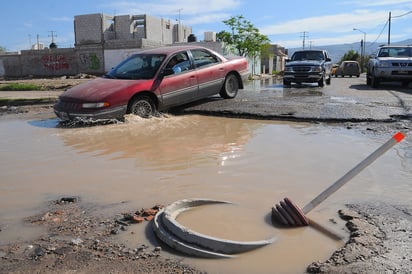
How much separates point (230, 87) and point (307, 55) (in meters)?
7.76

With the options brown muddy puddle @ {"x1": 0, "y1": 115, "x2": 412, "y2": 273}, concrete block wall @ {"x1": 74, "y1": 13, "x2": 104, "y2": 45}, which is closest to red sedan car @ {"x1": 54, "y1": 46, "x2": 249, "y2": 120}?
brown muddy puddle @ {"x1": 0, "y1": 115, "x2": 412, "y2": 273}

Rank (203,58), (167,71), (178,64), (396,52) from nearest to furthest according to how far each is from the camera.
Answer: (167,71), (178,64), (203,58), (396,52)

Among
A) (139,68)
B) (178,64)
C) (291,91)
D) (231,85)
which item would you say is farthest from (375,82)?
(139,68)

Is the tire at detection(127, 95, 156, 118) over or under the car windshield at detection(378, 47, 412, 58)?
under

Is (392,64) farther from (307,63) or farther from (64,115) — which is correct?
(64,115)

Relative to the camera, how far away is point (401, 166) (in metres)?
5.07

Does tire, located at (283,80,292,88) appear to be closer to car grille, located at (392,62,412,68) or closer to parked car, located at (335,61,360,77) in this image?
car grille, located at (392,62,412,68)

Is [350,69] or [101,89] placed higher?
[350,69]

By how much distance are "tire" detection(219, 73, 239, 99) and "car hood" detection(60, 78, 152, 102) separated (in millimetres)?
2656

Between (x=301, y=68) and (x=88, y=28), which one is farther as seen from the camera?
(x=88, y=28)

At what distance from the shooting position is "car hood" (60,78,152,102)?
8070 millimetres

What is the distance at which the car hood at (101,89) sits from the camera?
26.5 feet

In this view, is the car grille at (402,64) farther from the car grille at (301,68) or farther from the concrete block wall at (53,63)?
the concrete block wall at (53,63)

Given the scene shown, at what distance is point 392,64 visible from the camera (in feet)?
50.2
